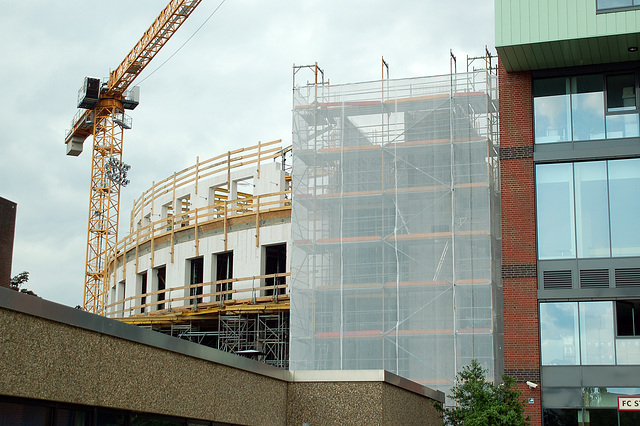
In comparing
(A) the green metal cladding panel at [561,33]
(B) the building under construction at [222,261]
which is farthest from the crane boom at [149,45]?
(A) the green metal cladding panel at [561,33]

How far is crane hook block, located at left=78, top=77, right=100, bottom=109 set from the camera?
3017 inches

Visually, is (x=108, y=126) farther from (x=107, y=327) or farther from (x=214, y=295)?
(x=107, y=327)

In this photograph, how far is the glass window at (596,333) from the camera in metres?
26.1

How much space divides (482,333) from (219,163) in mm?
20775

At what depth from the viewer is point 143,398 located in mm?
12609

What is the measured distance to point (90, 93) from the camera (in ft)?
252

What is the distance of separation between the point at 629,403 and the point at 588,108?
9.45 m

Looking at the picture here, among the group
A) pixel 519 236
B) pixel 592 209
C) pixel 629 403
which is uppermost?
pixel 592 209

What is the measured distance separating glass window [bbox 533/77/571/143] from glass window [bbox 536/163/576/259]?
1030 millimetres

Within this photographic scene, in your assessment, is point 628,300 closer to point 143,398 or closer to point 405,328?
point 405,328

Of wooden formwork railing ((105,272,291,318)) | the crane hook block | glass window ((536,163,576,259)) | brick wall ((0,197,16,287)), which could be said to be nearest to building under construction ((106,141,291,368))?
wooden formwork railing ((105,272,291,318))

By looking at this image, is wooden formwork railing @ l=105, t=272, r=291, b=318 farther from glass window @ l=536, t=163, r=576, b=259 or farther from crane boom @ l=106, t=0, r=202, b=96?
crane boom @ l=106, t=0, r=202, b=96

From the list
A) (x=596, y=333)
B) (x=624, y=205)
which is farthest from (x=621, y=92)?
(x=596, y=333)

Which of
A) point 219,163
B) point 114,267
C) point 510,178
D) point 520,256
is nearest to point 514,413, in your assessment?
point 520,256
